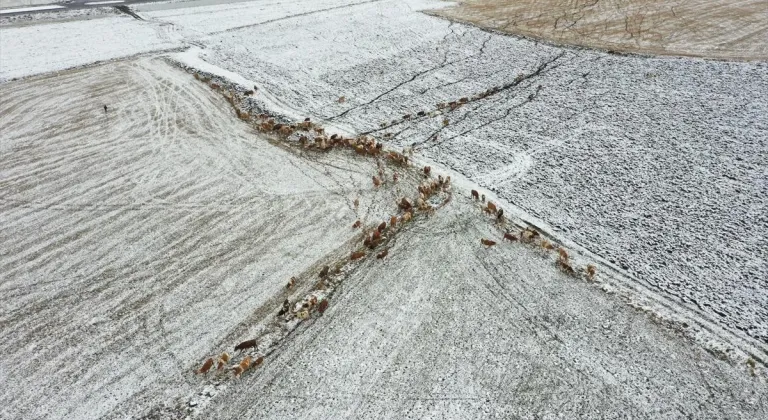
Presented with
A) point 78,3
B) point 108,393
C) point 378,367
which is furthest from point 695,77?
point 78,3

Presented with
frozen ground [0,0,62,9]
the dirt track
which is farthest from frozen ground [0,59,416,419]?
frozen ground [0,0,62,9]

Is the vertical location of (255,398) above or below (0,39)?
below

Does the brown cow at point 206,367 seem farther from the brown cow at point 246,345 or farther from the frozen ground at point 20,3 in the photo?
the frozen ground at point 20,3

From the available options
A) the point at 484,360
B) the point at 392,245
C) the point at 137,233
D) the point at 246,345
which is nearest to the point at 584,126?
the point at 392,245

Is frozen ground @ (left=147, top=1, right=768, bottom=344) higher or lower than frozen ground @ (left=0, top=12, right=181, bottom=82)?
lower

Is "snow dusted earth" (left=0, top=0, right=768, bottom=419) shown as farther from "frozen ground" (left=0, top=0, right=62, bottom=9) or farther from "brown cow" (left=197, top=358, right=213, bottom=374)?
"frozen ground" (left=0, top=0, right=62, bottom=9)

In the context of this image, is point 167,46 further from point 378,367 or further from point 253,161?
point 378,367

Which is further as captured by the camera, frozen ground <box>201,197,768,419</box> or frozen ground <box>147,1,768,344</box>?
frozen ground <box>147,1,768,344</box>
